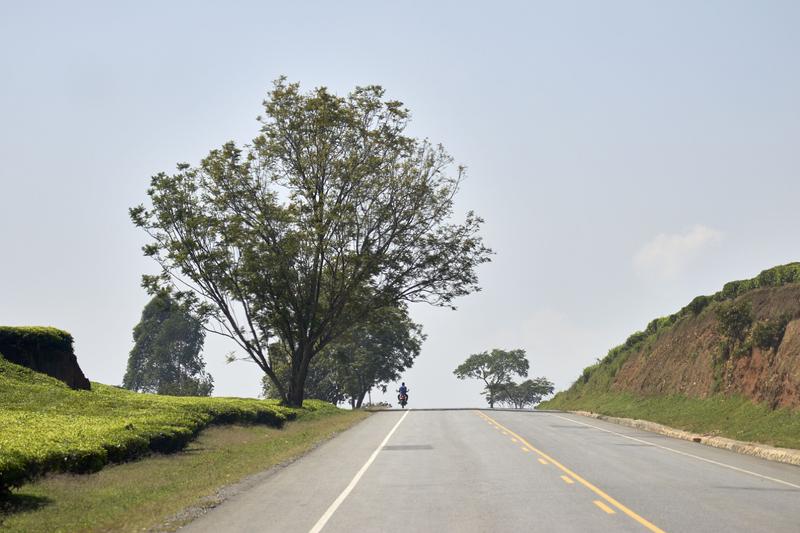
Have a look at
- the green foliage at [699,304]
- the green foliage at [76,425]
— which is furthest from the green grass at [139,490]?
the green foliage at [699,304]

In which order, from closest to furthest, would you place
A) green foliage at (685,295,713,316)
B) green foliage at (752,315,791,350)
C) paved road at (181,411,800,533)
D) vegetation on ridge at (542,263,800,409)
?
paved road at (181,411,800,533) → green foliage at (752,315,791,350) → vegetation on ridge at (542,263,800,409) → green foliage at (685,295,713,316)

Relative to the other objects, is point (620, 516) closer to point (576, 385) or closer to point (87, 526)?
point (87, 526)

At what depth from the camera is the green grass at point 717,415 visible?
90.1 feet

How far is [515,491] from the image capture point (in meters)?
15.1

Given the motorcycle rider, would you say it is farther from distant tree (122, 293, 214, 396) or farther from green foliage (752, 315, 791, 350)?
Answer: distant tree (122, 293, 214, 396)

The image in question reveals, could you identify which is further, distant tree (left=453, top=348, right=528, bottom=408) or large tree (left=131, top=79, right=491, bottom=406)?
distant tree (left=453, top=348, right=528, bottom=408)

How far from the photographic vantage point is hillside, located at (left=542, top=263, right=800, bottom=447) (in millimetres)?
30516

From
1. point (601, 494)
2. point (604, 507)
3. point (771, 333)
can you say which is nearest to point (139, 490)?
point (601, 494)

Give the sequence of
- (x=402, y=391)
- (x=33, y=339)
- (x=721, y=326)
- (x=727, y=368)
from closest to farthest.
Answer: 1. (x=33, y=339)
2. (x=727, y=368)
3. (x=721, y=326)
4. (x=402, y=391)

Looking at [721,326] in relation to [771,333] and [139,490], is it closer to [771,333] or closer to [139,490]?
[771,333]

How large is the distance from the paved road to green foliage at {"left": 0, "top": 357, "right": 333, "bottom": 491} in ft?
12.5

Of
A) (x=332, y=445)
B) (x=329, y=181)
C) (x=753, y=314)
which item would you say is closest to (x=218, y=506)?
(x=332, y=445)

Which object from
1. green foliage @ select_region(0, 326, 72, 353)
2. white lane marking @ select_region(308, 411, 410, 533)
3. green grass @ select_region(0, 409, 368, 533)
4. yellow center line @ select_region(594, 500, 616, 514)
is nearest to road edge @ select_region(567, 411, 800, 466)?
yellow center line @ select_region(594, 500, 616, 514)

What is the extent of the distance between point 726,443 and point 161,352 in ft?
286
